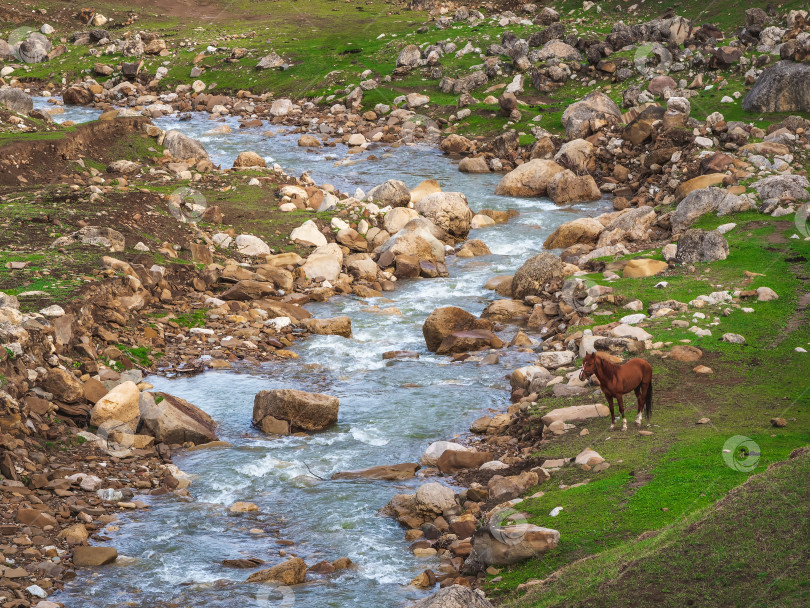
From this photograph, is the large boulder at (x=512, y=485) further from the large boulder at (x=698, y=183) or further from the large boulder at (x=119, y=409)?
the large boulder at (x=698, y=183)

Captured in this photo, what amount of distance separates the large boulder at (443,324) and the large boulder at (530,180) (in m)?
15.5

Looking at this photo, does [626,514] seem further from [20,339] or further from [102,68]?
[102,68]

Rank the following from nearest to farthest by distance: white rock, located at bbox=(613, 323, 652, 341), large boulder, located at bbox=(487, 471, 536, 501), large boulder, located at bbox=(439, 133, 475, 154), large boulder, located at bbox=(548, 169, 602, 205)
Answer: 1. large boulder, located at bbox=(487, 471, 536, 501)
2. white rock, located at bbox=(613, 323, 652, 341)
3. large boulder, located at bbox=(548, 169, 602, 205)
4. large boulder, located at bbox=(439, 133, 475, 154)

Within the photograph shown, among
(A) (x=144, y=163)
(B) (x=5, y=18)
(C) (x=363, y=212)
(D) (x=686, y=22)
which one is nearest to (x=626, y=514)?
(C) (x=363, y=212)

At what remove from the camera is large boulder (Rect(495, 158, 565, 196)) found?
3731 centimetres

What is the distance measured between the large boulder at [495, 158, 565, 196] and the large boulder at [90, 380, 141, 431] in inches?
917

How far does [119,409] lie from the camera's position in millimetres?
17219

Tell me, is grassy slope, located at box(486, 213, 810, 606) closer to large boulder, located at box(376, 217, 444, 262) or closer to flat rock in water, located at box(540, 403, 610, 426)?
flat rock in water, located at box(540, 403, 610, 426)

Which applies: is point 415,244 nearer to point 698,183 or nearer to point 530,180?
point 530,180

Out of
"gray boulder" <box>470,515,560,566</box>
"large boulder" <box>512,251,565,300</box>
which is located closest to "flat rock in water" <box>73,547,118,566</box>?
"gray boulder" <box>470,515,560,566</box>

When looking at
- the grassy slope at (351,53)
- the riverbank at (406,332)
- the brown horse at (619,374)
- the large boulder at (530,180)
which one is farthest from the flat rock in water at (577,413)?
the grassy slope at (351,53)

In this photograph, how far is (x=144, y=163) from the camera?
108 feet

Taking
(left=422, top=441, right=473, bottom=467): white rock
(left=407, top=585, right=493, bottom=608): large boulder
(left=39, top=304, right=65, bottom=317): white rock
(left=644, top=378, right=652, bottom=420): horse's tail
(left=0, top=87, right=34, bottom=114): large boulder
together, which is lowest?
(left=422, top=441, right=473, bottom=467): white rock

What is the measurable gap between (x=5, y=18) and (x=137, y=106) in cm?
2237
